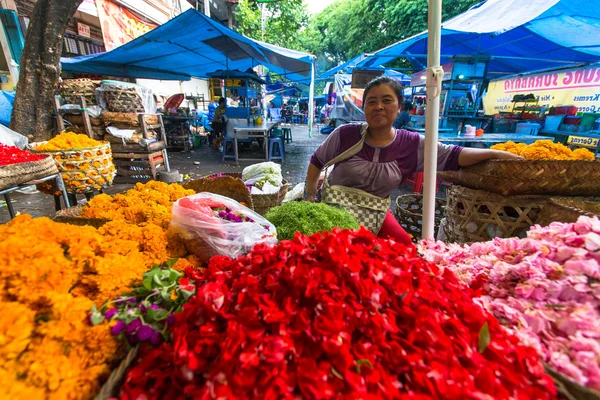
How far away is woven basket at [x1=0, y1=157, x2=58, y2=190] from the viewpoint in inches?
82.3

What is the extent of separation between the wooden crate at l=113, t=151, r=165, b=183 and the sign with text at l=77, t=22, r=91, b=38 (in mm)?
6831

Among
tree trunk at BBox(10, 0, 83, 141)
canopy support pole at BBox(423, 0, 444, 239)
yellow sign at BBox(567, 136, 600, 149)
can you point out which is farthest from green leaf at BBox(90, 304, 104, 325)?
yellow sign at BBox(567, 136, 600, 149)

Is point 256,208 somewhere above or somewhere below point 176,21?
below

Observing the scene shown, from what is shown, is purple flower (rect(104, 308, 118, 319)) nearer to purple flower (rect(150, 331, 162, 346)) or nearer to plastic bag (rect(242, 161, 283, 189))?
purple flower (rect(150, 331, 162, 346))

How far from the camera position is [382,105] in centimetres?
218

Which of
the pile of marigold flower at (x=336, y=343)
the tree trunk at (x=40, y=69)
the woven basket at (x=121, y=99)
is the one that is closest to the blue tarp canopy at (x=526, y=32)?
the pile of marigold flower at (x=336, y=343)

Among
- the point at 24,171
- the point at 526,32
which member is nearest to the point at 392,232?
the point at 24,171

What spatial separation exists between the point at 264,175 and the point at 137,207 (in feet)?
6.57

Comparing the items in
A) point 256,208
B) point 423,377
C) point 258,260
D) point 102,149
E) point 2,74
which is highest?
point 2,74

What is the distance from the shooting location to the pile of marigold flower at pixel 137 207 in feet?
5.50

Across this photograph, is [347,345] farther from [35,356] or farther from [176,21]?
[176,21]

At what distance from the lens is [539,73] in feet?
32.3

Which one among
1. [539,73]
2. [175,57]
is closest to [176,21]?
[175,57]

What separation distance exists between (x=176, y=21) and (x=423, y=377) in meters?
7.24
